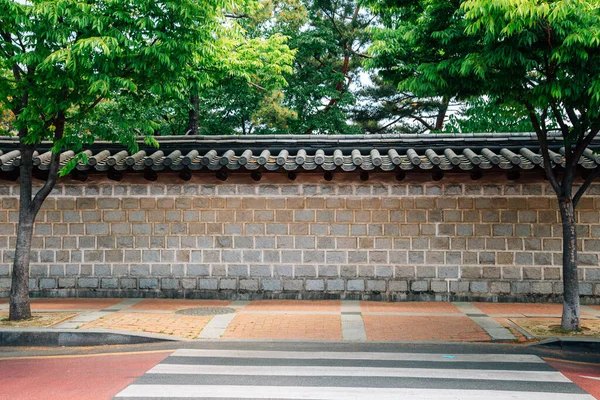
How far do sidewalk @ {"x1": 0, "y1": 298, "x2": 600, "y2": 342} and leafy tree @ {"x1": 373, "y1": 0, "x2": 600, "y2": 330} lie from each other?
5.36 ft

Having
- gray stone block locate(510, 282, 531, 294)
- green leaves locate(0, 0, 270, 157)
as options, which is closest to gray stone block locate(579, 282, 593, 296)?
gray stone block locate(510, 282, 531, 294)

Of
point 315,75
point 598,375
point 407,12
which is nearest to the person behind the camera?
point 598,375

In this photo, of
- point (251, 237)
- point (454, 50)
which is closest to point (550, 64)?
point (454, 50)

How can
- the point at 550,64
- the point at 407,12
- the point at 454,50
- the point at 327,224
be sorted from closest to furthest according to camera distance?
the point at 550,64 → the point at 454,50 → the point at 407,12 → the point at 327,224

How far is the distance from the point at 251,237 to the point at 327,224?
5.62ft

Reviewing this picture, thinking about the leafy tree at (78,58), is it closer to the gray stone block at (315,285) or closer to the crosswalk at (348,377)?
the crosswalk at (348,377)

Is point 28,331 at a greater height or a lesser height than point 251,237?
lesser

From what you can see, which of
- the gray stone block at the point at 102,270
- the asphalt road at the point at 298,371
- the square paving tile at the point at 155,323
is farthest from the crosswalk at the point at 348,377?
the gray stone block at the point at 102,270

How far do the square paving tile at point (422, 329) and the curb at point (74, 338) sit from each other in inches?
130

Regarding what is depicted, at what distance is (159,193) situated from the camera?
40.1 ft

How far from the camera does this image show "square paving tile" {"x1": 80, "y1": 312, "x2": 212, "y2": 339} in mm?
8703

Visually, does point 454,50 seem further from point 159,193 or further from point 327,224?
point 159,193

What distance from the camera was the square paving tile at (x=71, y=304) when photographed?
10.7 m

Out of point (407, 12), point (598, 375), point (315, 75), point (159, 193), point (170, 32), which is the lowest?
point (598, 375)
